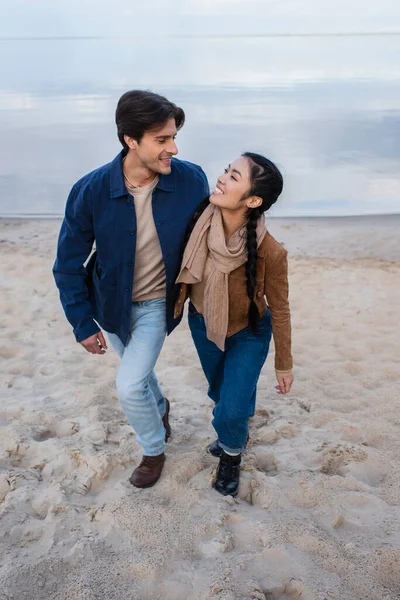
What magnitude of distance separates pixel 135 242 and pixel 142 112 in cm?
45

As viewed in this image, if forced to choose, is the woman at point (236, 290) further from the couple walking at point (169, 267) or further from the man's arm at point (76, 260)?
the man's arm at point (76, 260)

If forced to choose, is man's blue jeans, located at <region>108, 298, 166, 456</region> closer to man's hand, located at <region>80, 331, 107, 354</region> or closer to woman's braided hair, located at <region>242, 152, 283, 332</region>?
man's hand, located at <region>80, 331, 107, 354</region>

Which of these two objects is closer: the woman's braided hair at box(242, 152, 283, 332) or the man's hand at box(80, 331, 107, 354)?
the woman's braided hair at box(242, 152, 283, 332)

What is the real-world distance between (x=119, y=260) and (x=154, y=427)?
672mm

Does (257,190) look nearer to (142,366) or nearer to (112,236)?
(112,236)

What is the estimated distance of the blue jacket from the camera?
2.40m

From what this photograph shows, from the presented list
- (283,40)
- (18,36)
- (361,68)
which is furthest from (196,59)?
(18,36)

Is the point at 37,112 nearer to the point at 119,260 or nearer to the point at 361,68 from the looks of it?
the point at 361,68

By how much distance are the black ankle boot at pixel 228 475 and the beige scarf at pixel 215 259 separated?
1.70 feet

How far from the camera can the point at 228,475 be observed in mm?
2621

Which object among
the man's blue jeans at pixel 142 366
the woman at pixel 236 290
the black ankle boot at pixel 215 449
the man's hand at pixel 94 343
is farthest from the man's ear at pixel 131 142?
the black ankle boot at pixel 215 449

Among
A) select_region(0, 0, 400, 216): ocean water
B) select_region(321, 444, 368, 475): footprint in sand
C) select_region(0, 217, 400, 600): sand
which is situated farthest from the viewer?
select_region(0, 0, 400, 216): ocean water

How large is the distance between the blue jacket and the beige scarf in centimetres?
10

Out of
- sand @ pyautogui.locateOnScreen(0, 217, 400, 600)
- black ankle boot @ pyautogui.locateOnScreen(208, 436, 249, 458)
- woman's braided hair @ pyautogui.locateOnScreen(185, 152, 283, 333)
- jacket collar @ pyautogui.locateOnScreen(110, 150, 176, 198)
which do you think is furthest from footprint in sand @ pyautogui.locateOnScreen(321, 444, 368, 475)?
jacket collar @ pyautogui.locateOnScreen(110, 150, 176, 198)
